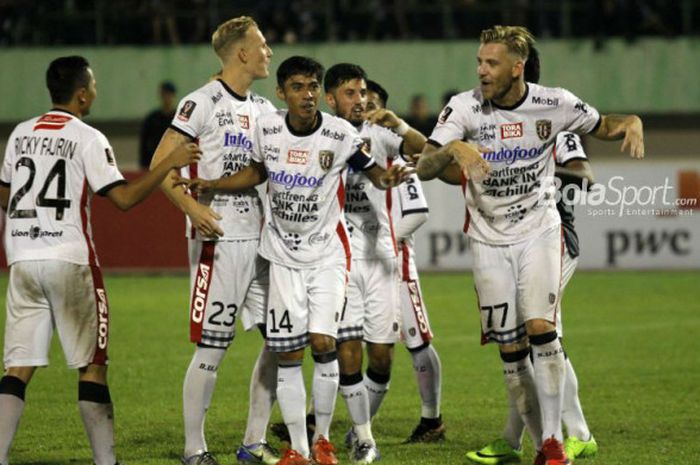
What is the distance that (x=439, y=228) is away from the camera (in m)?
21.0

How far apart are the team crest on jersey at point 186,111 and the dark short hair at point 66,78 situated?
89cm

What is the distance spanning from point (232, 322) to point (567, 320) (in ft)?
27.3

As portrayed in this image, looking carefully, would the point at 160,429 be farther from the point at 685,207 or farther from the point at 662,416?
the point at 685,207

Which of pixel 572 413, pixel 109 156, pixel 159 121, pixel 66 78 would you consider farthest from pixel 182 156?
pixel 159 121

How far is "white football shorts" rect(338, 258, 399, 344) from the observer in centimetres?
909

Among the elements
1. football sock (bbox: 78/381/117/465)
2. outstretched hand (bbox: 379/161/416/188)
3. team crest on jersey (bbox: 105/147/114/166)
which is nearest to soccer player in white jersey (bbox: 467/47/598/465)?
outstretched hand (bbox: 379/161/416/188)

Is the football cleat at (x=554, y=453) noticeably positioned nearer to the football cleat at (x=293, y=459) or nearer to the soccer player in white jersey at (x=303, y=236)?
the soccer player in white jersey at (x=303, y=236)

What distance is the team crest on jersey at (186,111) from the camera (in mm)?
8398

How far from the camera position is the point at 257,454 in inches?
336

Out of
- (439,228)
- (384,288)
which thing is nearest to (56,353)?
(384,288)

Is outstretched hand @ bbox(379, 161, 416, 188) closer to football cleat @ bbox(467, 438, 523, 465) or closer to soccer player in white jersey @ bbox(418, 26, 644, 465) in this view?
soccer player in white jersey @ bbox(418, 26, 644, 465)

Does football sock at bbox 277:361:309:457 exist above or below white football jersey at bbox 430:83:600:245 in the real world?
below

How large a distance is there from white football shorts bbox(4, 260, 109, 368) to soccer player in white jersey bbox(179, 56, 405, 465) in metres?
1.11

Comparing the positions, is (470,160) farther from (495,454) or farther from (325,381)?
(495,454)
